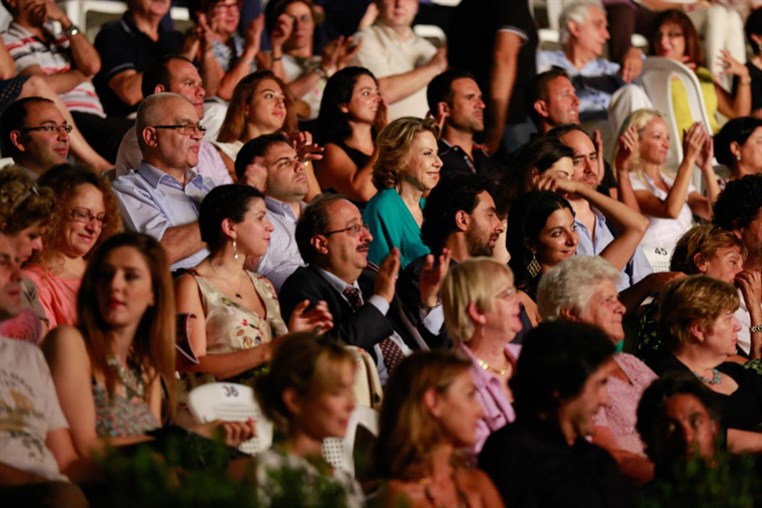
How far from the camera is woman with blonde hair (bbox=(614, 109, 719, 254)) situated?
7.98 metres

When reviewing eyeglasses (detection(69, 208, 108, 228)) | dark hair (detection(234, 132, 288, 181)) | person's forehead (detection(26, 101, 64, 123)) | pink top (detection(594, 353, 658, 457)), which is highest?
eyeglasses (detection(69, 208, 108, 228))

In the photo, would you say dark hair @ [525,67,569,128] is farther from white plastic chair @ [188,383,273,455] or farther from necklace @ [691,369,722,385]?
white plastic chair @ [188,383,273,455]

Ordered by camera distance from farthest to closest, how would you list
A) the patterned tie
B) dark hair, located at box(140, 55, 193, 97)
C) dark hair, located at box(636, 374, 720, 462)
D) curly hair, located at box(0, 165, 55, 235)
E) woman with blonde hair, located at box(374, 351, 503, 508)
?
dark hair, located at box(140, 55, 193, 97) → the patterned tie → curly hair, located at box(0, 165, 55, 235) → dark hair, located at box(636, 374, 720, 462) → woman with blonde hair, located at box(374, 351, 503, 508)

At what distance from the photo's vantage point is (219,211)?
215 inches

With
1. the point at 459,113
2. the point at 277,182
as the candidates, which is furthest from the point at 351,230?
the point at 459,113

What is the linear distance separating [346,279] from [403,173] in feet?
3.92

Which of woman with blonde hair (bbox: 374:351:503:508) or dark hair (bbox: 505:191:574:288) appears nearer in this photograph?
woman with blonde hair (bbox: 374:351:503:508)

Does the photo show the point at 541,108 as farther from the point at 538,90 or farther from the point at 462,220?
the point at 462,220

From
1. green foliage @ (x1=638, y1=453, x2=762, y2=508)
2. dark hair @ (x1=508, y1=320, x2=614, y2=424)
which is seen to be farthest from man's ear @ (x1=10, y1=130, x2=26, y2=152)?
green foliage @ (x1=638, y1=453, x2=762, y2=508)

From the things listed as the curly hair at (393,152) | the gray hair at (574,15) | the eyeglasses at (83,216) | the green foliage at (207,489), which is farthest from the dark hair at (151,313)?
the gray hair at (574,15)

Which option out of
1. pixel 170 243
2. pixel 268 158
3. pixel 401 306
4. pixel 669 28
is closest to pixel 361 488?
pixel 401 306

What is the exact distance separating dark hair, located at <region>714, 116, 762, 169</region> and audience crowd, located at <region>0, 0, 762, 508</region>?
0.06ft

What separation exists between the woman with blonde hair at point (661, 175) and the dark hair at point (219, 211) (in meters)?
2.93

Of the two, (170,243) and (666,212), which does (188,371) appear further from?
(666,212)
